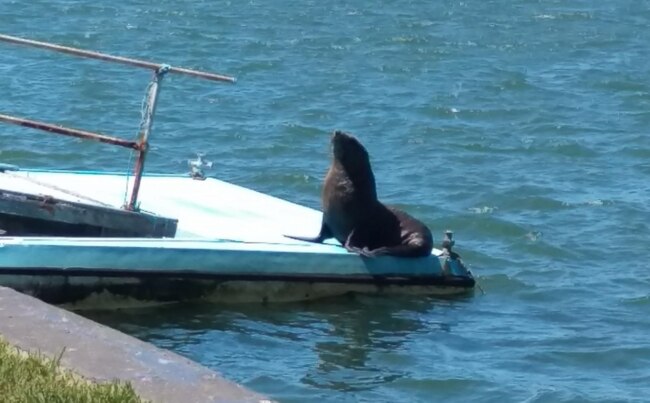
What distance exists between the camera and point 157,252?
11.1 metres

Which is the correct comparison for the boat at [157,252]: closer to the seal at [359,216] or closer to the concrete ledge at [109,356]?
the seal at [359,216]

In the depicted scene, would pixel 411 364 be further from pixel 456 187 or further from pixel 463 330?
pixel 456 187

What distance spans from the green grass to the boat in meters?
3.62

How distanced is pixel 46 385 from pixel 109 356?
2.47ft

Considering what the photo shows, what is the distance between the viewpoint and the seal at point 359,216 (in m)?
12.3

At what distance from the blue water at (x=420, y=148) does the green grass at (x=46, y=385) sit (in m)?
3.00

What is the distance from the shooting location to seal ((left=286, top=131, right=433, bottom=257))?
12258 mm

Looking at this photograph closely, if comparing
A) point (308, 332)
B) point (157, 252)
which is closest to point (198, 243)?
point (157, 252)

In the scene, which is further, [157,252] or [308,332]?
[308,332]

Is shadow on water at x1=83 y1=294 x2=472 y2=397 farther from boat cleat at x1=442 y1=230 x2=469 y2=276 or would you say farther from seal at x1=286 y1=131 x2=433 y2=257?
seal at x1=286 y1=131 x2=433 y2=257

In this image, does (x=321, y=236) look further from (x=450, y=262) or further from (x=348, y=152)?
(x=450, y=262)

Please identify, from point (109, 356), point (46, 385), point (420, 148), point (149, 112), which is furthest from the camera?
point (420, 148)

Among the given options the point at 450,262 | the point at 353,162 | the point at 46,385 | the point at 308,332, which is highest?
the point at 353,162

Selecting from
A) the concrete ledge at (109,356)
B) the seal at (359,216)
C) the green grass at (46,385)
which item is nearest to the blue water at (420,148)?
the seal at (359,216)
